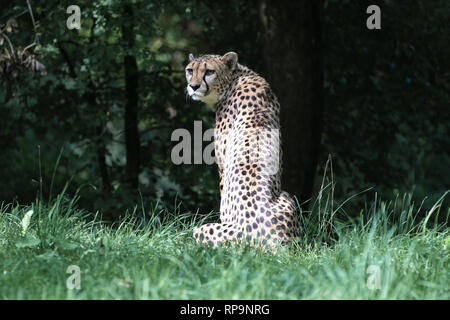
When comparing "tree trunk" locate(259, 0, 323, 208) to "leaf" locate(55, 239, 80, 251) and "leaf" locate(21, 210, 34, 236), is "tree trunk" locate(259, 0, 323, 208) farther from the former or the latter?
"leaf" locate(55, 239, 80, 251)

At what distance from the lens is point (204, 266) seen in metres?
4.87

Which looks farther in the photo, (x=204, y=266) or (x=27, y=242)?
(x=27, y=242)

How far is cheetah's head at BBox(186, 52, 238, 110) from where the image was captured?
641 centimetres

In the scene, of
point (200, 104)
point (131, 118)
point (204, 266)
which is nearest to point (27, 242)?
point (204, 266)

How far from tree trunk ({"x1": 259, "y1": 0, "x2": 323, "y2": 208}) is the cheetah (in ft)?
7.09

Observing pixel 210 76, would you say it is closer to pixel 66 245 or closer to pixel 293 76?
pixel 66 245

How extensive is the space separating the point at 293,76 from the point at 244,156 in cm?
303

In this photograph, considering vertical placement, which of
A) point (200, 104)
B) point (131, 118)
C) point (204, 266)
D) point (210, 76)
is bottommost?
point (204, 266)

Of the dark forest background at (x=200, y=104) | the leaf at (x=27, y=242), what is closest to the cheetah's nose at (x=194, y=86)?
the leaf at (x=27, y=242)

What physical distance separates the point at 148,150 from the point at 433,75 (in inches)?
184

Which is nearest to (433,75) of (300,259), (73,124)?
(73,124)

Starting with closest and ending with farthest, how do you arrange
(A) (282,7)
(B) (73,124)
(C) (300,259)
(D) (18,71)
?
1. (C) (300,259)
2. (D) (18,71)
3. (A) (282,7)
4. (B) (73,124)
